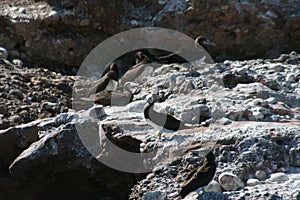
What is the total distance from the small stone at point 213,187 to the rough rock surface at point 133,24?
4.59 m

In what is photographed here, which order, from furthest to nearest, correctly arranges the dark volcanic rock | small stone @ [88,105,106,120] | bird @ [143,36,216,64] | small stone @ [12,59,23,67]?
small stone @ [12,59,23,67] < bird @ [143,36,216,64] < small stone @ [88,105,106,120] < the dark volcanic rock

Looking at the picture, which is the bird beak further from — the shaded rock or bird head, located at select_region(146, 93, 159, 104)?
the shaded rock

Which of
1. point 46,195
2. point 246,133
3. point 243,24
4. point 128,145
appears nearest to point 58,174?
point 46,195

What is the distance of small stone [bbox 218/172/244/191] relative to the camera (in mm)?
4555

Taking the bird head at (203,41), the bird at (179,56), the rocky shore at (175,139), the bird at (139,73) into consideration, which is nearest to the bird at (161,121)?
the rocky shore at (175,139)

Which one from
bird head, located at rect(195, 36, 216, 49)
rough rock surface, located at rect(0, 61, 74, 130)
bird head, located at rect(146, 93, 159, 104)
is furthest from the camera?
bird head, located at rect(195, 36, 216, 49)

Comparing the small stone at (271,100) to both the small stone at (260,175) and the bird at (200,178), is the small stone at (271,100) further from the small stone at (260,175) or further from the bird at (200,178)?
the bird at (200,178)

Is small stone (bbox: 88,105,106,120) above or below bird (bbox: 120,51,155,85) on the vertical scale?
below

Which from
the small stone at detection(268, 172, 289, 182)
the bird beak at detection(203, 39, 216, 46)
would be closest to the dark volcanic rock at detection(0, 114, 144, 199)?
the small stone at detection(268, 172, 289, 182)

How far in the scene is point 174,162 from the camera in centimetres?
502

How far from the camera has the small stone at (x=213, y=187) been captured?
4.56m

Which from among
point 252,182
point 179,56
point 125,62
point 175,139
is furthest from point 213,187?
point 125,62

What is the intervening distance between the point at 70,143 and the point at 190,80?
170 centimetres

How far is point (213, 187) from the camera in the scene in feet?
15.0
